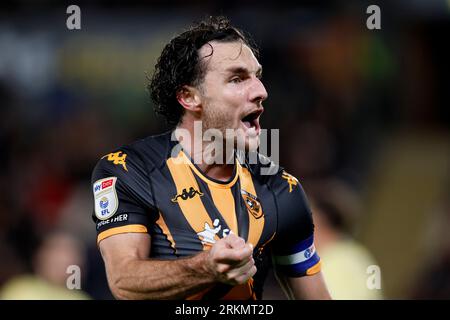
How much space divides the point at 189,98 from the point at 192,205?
66cm

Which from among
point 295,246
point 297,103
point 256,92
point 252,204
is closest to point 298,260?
point 295,246

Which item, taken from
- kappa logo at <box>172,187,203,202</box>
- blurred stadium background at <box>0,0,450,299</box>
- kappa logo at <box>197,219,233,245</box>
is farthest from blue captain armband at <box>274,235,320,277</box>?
blurred stadium background at <box>0,0,450,299</box>

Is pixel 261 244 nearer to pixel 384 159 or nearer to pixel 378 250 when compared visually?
pixel 378 250

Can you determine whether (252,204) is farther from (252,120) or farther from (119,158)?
(119,158)

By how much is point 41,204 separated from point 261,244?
642 centimetres

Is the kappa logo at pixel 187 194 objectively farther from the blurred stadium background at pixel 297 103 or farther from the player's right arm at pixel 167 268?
the blurred stadium background at pixel 297 103

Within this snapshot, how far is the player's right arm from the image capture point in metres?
3.60

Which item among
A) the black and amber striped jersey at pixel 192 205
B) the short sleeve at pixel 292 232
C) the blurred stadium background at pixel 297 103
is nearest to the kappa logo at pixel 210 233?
the black and amber striped jersey at pixel 192 205

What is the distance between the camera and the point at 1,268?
28.3 ft

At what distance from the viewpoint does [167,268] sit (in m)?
3.94

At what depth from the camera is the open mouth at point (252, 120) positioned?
4.45 metres

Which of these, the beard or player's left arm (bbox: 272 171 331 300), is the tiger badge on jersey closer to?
the beard

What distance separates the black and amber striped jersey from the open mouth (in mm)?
294

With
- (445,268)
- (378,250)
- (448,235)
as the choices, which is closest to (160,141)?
(445,268)
